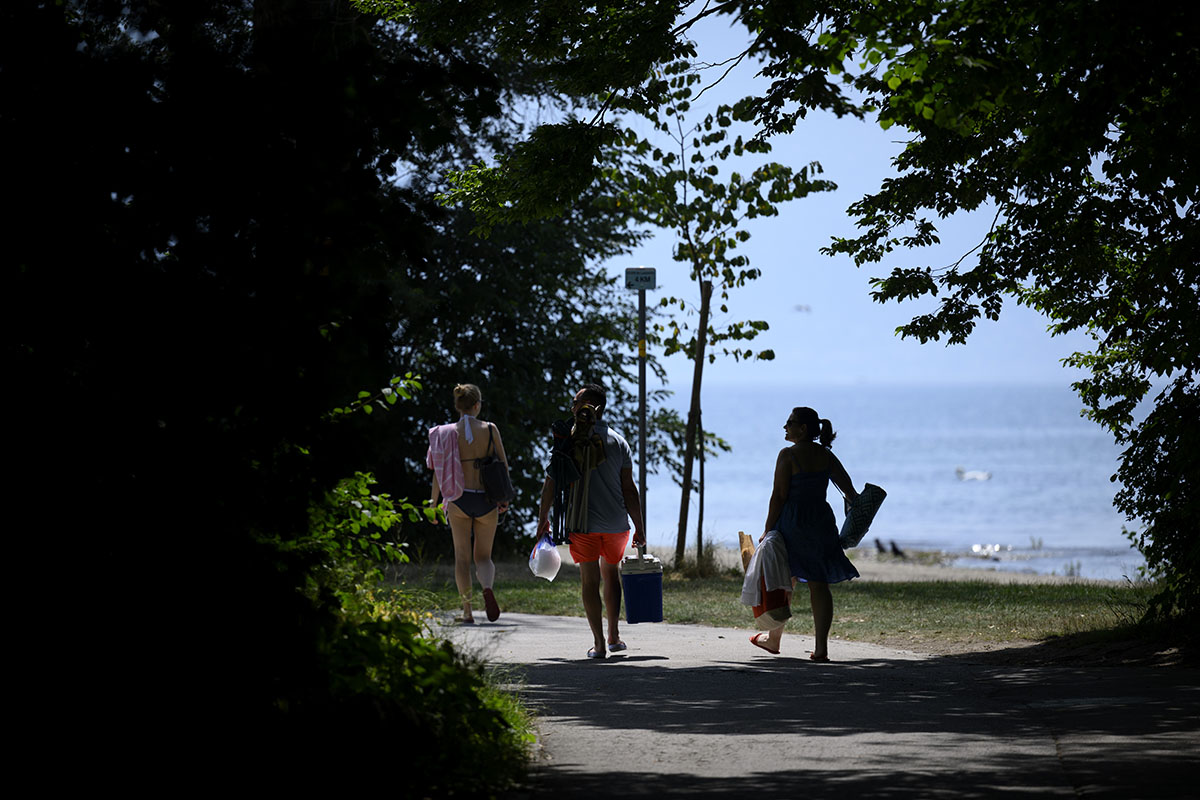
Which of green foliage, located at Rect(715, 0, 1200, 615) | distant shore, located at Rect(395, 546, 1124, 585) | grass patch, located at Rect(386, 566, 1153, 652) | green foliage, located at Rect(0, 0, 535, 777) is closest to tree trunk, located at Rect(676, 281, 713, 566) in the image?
distant shore, located at Rect(395, 546, 1124, 585)

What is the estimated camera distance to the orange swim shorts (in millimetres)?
10211

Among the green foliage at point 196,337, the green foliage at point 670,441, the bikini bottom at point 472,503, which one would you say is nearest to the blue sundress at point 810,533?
the bikini bottom at point 472,503

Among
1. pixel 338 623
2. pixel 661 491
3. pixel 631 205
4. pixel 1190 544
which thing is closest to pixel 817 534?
pixel 1190 544

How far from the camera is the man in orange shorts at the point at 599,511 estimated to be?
33.2ft

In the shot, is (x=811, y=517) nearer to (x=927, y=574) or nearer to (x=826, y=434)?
(x=826, y=434)

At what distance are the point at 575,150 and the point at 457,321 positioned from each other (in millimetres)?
10697

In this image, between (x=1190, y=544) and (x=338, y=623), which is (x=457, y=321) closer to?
(x=1190, y=544)

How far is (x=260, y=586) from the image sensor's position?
4727 millimetres

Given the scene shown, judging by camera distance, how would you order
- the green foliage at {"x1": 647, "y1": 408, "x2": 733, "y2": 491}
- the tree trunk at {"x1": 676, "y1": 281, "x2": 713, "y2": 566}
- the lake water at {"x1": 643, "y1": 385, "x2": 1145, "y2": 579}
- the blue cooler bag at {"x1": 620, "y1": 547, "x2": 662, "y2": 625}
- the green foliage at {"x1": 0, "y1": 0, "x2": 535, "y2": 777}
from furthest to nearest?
1. the lake water at {"x1": 643, "y1": 385, "x2": 1145, "y2": 579}
2. the green foliage at {"x1": 647, "y1": 408, "x2": 733, "y2": 491}
3. the tree trunk at {"x1": 676, "y1": 281, "x2": 713, "y2": 566}
4. the blue cooler bag at {"x1": 620, "y1": 547, "x2": 662, "y2": 625}
5. the green foliage at {"x1": 0, "y1": 0, "x2": 535, "y2": 777}

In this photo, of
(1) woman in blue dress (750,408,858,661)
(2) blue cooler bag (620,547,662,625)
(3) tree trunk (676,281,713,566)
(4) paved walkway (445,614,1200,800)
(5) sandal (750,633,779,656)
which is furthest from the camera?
(3) tree trunk (676,281,713,566)

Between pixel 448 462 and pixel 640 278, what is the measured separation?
457 cm

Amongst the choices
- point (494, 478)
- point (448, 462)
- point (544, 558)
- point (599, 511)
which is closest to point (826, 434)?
point (599, 511)

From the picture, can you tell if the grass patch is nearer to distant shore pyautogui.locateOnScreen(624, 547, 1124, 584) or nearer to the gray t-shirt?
the gray t-shirt

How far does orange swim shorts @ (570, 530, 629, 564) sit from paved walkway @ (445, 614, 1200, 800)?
73 cm
